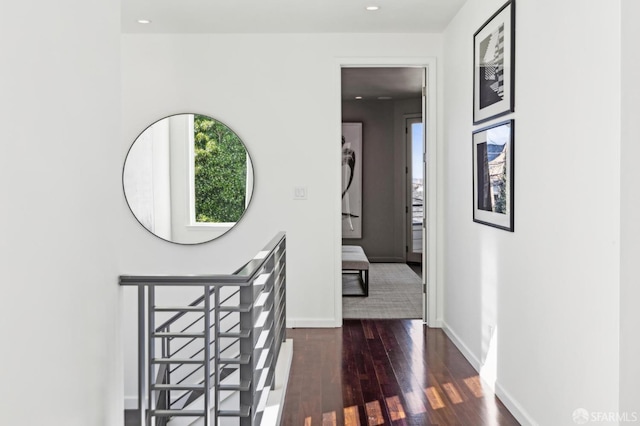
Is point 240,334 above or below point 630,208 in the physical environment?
below

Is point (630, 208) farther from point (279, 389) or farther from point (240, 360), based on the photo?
point (279, 389)

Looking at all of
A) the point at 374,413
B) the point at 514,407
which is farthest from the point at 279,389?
the point at 514,407

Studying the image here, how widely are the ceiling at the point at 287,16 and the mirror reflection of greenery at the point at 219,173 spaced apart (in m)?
0.81

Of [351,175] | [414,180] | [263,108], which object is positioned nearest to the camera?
[263,108]

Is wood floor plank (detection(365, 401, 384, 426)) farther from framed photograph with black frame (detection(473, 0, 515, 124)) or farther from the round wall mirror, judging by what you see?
the round wall mirror

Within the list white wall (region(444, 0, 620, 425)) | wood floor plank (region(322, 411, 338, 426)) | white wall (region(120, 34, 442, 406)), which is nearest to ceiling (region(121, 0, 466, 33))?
white wall (region(120, 34, 442, 406))

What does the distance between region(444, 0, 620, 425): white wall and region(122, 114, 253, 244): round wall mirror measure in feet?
7.19

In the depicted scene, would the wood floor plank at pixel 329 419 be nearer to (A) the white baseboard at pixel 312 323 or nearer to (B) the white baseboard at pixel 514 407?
(B) the white baseboard at pixel 514 407

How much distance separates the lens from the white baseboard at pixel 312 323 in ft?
17.2

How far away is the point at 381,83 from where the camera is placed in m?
7.92

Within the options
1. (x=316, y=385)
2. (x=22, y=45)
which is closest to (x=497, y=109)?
(x=316, y=385)

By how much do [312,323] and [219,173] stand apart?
4.90 feet

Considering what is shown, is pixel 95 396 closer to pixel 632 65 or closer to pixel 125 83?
pixel 632 65

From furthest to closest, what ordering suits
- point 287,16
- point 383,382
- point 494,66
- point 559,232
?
point 287,16 → point 383,382 → point 494,66 → point 559,232
